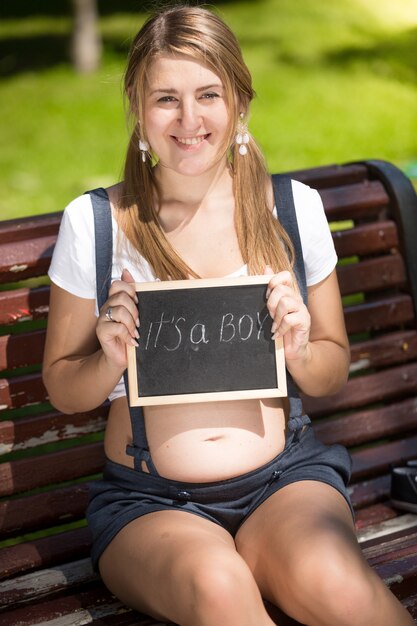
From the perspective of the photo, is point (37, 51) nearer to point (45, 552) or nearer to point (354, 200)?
point (354, 200)

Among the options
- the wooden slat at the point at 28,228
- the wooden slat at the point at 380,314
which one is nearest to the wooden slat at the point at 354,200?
the wooden slat at the point at 380,314

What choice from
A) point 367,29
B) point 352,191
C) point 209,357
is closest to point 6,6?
point 367,29

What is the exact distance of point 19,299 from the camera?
11.2ft

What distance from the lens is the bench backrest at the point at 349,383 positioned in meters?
3.43

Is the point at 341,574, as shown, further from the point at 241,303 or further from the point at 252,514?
the point at 241,303

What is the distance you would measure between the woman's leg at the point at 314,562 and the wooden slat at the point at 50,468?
0.73m

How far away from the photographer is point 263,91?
1127 centimetres

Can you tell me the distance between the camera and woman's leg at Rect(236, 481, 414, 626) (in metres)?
2.63

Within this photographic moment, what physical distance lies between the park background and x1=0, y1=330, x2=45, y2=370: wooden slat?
14.7 feet

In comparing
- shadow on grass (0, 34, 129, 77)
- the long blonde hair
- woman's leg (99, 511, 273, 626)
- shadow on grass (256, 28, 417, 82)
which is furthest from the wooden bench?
shadow on grass (0, 34, 129, 77)

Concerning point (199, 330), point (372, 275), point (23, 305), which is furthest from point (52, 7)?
point (199, 330)

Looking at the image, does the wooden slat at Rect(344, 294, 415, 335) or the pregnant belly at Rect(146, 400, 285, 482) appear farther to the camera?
the wooden slat at Rect(344, 294, 415, 335)

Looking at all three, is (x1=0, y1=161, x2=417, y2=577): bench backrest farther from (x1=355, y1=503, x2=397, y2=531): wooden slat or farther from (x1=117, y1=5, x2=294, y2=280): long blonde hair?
(x1=117, y1=5, x2=294, y2=280): long blonde hair

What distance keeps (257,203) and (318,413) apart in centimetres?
93
